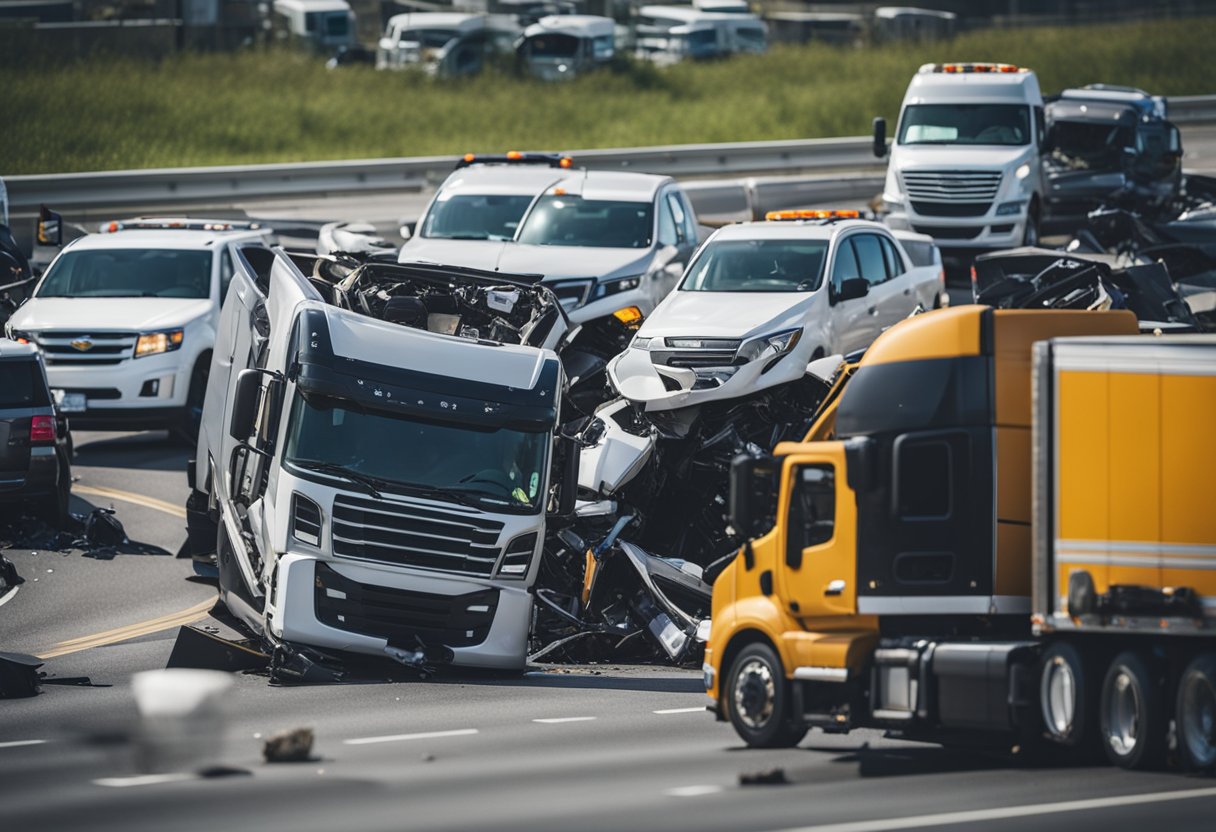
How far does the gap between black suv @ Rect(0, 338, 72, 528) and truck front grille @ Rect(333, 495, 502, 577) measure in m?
6.07

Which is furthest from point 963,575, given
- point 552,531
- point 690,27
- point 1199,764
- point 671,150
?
point 690,27

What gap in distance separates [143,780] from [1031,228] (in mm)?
22183

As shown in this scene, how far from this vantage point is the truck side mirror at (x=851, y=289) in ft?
65.4

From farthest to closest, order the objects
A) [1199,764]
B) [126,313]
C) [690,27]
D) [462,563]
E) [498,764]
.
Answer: [690,27] < [126,313] < [462,563] < [498,764] < [1199,764]

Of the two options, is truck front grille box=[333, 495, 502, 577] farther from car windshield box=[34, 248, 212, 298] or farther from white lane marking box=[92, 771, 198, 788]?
car windshield box=[34, 248, 212, 298]

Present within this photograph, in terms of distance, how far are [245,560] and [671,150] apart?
2166 centimetres

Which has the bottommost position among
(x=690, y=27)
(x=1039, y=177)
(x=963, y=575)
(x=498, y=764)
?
(x=498, y=764)

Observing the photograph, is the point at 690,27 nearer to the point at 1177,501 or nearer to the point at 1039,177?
the point at 1039,177

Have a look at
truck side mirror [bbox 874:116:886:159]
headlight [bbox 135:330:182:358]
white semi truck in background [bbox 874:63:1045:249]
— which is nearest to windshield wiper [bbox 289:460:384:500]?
headlight [bbox 135:330:182:358]

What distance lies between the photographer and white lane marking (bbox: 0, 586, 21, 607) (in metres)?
17.4

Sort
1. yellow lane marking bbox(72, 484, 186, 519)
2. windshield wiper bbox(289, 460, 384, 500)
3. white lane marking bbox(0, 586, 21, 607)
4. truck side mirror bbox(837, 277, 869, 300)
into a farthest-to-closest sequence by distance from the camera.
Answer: yellow lane marking bbox(72, 484, 186, 519)
truck side mirror bbox(837, 277, 869, 300)
white lane marking bbox(0, 586, 21, 607)
windshield wiper bbox(289, 460, 384, 500)

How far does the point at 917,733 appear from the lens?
11.2 metres

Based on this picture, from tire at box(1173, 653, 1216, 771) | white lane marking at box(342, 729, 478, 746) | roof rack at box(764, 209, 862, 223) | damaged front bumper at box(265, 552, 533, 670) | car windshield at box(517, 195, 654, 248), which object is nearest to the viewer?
tire at box(1173, 653, 1216, 771)

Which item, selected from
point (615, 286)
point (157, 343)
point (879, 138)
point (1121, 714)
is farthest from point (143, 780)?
point (879, 138)
